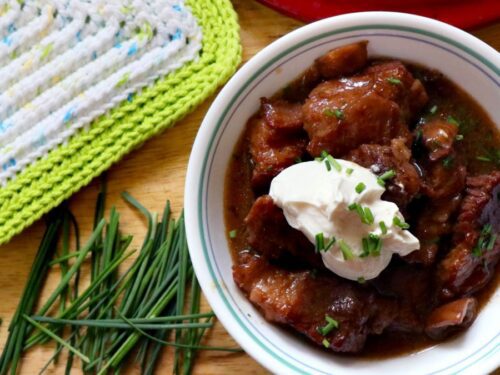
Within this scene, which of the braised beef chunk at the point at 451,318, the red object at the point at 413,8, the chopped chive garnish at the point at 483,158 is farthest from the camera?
the red object at the point at 413,8

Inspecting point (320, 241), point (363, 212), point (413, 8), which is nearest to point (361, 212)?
point (363, 212)

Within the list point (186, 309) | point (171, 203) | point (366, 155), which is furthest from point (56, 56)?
point (366, 155)

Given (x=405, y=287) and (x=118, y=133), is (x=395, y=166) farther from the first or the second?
(x=118, y=133)

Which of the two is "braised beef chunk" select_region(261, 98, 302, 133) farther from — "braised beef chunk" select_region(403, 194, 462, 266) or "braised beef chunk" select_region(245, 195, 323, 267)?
"braised beef chunk" select_region(403, 194, 462, 266)

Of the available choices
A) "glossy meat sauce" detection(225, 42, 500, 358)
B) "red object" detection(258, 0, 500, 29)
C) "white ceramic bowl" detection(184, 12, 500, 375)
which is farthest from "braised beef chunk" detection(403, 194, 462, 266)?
"red object" detection(258, 0, 500, 29)

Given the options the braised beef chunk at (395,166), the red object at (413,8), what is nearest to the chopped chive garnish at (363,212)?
the braised beef chunk at (395,166)

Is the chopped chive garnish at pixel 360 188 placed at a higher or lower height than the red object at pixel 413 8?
lower

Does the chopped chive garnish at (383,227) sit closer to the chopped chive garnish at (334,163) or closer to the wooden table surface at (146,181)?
the chopped chive garnish at (334,163)

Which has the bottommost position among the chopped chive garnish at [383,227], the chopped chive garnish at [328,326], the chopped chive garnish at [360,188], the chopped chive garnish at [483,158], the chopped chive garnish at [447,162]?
the chopped chive garnish at [328,326]
